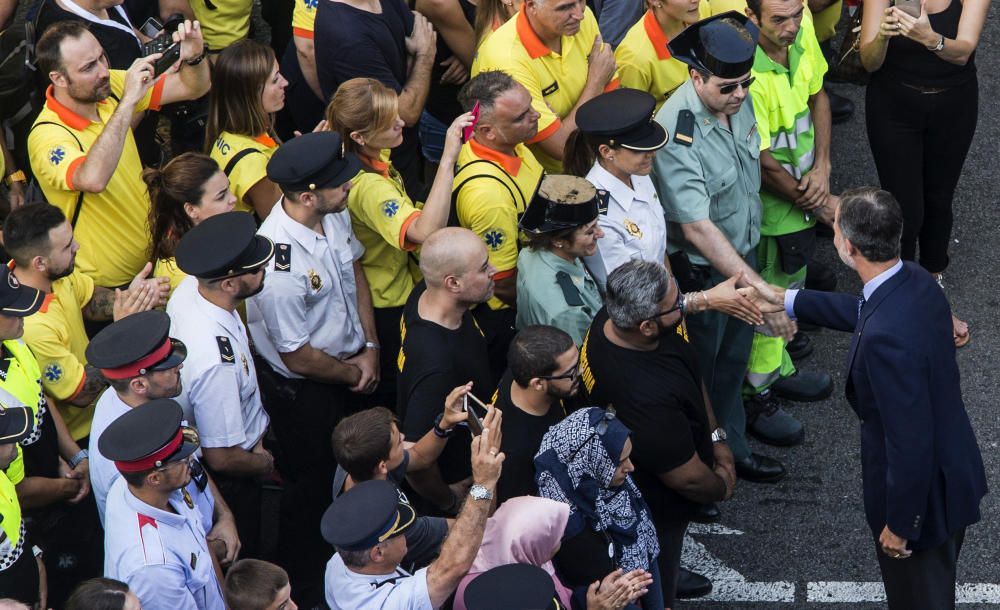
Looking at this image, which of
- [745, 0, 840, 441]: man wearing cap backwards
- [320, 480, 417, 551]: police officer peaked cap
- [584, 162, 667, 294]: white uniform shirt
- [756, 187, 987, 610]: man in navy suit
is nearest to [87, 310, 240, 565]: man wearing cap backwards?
[320, 480, 417, 551]: police officer peaked cap

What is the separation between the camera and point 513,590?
3730 millimetres

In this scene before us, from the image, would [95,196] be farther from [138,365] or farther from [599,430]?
[599,430]

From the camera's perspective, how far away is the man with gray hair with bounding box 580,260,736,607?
4.63 metres

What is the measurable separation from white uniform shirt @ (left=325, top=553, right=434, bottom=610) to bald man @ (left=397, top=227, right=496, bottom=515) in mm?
869

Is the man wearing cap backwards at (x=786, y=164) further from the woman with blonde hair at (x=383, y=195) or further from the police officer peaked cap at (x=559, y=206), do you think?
the woman with blonde hair at (x=383, y=195)

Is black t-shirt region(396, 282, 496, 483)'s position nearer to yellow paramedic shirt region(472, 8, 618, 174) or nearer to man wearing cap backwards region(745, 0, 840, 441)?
yellow paramedic shirt region(472, 8, 618, 174)

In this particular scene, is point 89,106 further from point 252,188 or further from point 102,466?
point 102,466

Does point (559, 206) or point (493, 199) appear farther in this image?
point (493, 199)

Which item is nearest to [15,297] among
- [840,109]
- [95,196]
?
A: [95,196]

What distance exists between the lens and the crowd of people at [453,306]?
4.24m

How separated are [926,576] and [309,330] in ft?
8.67

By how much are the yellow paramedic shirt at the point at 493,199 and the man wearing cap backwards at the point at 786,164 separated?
137 centimetres

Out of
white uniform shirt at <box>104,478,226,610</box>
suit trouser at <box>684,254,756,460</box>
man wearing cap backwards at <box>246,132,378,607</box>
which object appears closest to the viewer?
white uniform shirt at <box>104,478,226,610</box>

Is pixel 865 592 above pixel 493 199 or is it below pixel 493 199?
below
